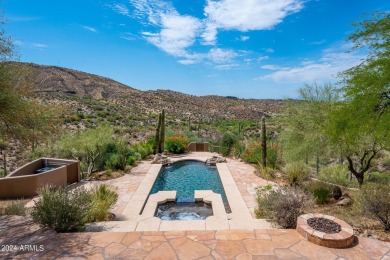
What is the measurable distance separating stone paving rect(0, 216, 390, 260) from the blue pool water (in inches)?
116

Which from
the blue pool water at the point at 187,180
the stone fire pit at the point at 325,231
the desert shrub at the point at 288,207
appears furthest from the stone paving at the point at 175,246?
the blue pool water at the point at 187,180

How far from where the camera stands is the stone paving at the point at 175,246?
4.59 meters

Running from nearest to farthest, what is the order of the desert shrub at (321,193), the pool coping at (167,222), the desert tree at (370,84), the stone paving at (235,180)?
the desert tree at (370,84) → the pool coping at (167,222) → the stone paving at (235,180) → the desert shrub at (321,193)

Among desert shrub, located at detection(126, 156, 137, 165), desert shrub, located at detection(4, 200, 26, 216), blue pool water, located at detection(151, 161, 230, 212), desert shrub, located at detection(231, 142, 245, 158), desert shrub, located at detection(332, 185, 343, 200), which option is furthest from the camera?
desert shrub, located at detection(231, 142, 245, 158)

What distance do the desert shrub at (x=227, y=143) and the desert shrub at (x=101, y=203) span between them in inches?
Answer: 465

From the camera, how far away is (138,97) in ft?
163

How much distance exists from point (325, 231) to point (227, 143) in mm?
13784

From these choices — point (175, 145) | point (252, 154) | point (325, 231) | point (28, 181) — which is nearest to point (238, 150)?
point (252, 154)

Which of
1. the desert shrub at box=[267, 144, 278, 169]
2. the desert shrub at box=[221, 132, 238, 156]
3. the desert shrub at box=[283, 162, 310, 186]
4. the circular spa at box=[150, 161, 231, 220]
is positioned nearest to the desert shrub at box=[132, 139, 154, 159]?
the circular spa at box=[150, 161, 231, 220]

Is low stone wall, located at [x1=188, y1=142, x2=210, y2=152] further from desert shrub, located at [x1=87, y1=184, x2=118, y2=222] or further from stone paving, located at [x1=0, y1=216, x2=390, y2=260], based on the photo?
stone paving, located at [x1=0, y1=216, x2=390, y2=260]

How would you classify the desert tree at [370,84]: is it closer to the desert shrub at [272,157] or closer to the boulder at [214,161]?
the desert shrub at [272,157]

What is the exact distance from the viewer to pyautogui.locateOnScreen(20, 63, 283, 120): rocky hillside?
146 feet

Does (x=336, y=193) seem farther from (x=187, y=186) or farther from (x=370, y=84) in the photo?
(x=187, y=186)

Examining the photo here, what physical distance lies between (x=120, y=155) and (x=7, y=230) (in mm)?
7434
